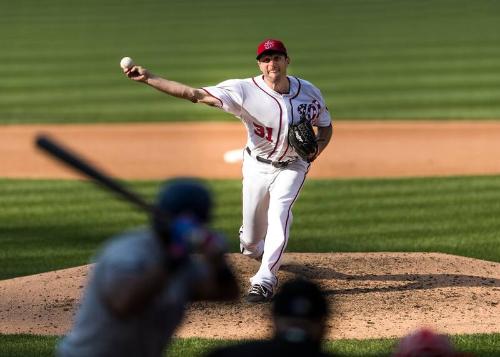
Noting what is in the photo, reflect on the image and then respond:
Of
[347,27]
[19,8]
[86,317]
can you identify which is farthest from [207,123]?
[19,8]

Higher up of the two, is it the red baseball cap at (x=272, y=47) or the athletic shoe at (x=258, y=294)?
the red baseball cap at (x=272, y=47)

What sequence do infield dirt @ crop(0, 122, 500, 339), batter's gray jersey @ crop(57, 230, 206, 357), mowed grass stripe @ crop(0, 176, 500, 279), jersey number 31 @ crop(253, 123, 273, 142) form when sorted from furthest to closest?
mowed grass stripe @ crop(0, 176, 500, 279), jersey number 31 @ crop(253, 123, 273, 142), infield dirt @ crop(0, 122, 500, 339), batter's gray jersey @ crop(57, 230, 206, 357)

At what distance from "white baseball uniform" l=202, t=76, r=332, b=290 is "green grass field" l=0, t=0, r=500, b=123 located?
9.94 meters

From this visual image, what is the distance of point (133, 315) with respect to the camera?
12.4ft

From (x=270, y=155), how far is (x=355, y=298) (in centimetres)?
124

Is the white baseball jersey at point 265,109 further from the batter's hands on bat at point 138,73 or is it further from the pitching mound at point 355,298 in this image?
the pitching mound at point 355,298

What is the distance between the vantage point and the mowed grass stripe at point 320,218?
10.2 metres

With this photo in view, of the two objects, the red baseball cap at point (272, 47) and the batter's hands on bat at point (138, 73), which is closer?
the batter's hands on bat at point (138, 73)

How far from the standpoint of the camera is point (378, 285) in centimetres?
876

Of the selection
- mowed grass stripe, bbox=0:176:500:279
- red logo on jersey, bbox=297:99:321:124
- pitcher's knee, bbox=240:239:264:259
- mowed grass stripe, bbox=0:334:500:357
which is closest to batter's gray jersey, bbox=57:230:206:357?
mowed grass stripe, bbox=0:334:500:357

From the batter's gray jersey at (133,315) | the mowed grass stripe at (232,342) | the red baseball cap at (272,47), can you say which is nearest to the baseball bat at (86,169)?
the batter's gray jersey at (133,315)

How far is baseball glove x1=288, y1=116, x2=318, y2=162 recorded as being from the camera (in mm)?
8203

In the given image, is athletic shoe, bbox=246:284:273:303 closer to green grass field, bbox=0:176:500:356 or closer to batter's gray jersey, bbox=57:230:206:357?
green grass field, bbox=0:176:500:356

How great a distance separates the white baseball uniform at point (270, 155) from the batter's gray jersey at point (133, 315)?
4.19m
